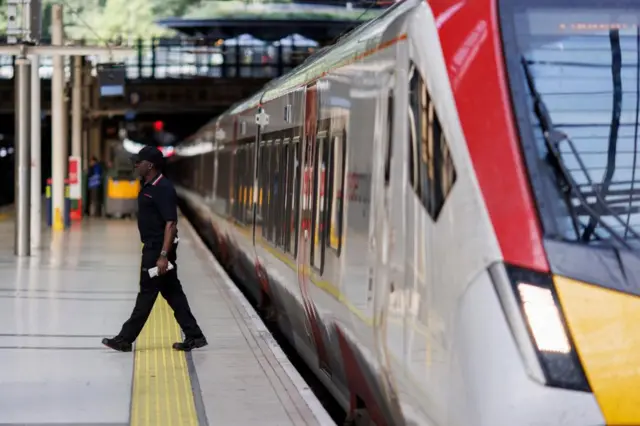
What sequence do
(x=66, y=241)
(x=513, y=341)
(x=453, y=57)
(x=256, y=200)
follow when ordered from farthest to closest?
(x=66, y=241), (x=256, y=200), (x=453, y=57), (x=513, y=341)

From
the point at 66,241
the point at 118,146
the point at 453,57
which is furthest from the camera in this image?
the point at 118,146

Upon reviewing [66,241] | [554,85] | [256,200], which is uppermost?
[554,85]

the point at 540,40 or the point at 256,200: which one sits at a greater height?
the point at 540,40

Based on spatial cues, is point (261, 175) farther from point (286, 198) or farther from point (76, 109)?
point (76, 109)

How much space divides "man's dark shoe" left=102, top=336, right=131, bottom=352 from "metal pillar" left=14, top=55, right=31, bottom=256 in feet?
34.8

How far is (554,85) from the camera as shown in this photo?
5.75 m

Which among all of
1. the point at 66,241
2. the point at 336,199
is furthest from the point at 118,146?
the point at 336,199

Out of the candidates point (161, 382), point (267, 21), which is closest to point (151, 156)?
point (161, 382)

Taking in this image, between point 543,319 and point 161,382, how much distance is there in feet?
15.5

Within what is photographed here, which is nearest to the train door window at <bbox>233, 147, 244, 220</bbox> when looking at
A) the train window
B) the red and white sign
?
the train window

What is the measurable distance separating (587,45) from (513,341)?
1.47 meters

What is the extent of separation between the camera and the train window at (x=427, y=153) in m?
5.62

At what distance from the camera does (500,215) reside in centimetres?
534

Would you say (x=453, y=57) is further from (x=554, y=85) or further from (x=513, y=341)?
(x=513, y=341)
